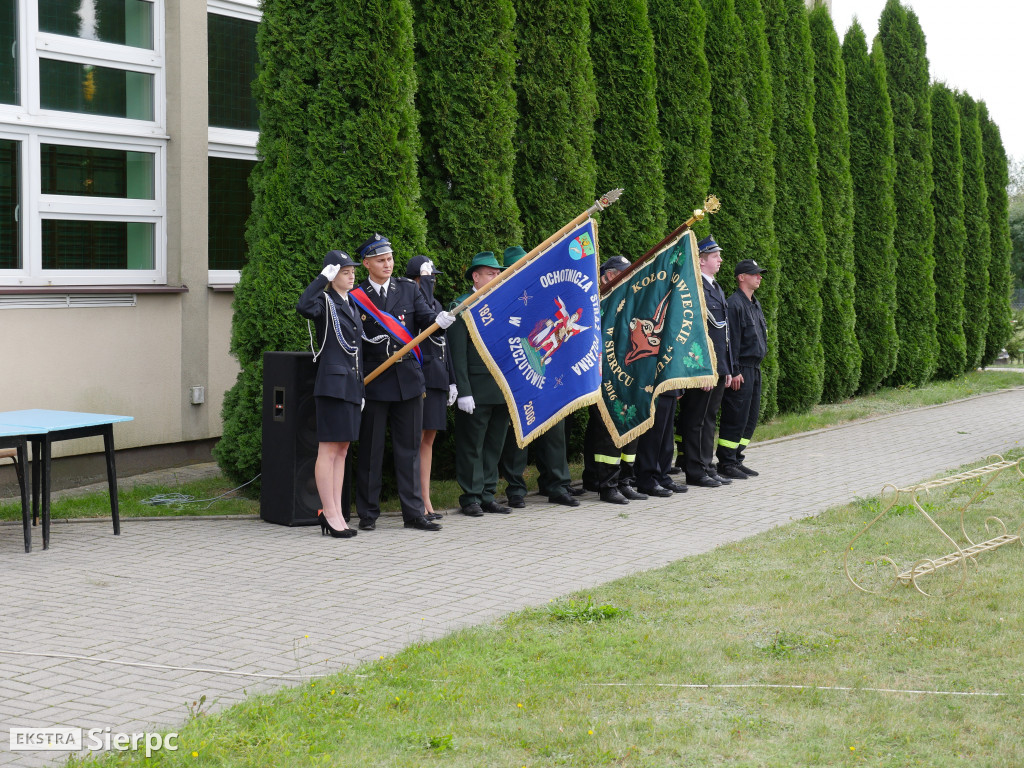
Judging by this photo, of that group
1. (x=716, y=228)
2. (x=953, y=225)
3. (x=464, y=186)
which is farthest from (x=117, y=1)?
(x=953, y=225)

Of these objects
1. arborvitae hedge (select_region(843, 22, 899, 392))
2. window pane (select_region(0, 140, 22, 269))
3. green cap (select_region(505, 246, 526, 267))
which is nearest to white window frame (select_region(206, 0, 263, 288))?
window pane (select_region(0, 140, 22, 269))

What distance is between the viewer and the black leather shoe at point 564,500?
32.2 feet

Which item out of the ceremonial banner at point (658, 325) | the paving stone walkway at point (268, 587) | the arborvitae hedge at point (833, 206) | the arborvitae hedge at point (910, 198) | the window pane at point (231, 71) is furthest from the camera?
the arborvitae hedge at point (910, 198)

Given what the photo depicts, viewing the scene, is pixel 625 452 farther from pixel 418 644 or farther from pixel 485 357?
pixel 418 644

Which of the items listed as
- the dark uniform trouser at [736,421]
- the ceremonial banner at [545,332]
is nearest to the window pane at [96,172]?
the ceremonial banner at [545,332]

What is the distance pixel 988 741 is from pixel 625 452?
19.1 ft

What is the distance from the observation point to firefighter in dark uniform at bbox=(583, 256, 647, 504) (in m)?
9.99

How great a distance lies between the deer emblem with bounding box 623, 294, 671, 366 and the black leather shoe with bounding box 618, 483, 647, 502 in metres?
1.02

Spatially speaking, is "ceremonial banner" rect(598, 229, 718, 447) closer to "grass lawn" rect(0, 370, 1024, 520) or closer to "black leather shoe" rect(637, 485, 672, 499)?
"black leather shoe" rect(637, 485, 672, 499)

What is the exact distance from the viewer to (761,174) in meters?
15.1

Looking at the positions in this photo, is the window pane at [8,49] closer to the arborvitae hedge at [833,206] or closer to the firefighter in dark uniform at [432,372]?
the firefighter in dark uniform at [432,372]

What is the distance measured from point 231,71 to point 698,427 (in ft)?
18.8

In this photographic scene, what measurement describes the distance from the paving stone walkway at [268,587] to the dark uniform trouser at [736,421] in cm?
43

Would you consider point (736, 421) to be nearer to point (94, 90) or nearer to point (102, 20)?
point (94, 90)
